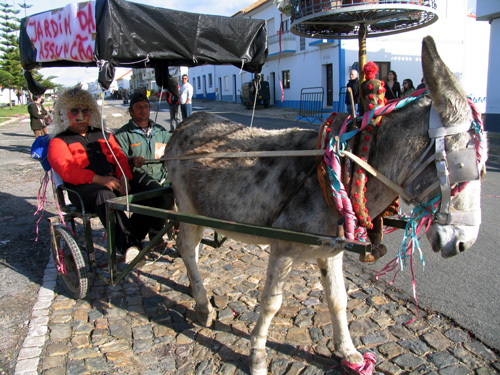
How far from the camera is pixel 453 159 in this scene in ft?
6.48

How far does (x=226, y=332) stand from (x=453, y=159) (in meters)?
2.30

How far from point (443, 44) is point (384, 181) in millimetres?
25774

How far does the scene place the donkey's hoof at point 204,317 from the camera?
3.45 meters

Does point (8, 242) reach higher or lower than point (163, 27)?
lower

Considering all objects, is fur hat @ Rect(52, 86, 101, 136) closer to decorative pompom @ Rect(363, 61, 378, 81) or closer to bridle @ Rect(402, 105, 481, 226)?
decorative pompom @ Rect(363, 61, 378, 81)

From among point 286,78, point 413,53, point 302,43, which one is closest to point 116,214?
point 413,53

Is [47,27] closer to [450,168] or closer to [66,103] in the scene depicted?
[66,103]

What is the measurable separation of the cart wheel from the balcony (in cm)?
319

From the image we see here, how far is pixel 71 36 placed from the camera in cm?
344

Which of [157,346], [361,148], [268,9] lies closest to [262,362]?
[157,346]

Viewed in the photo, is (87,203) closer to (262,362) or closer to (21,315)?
(21,315)

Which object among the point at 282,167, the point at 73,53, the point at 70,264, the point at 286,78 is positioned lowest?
the point at 70,264

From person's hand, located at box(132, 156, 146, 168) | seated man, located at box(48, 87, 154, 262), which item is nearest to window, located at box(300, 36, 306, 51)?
seated man, located at box(48, 87, 154, 262)

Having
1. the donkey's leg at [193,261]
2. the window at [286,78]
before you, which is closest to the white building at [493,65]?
the donkey's leg at [193,261]
